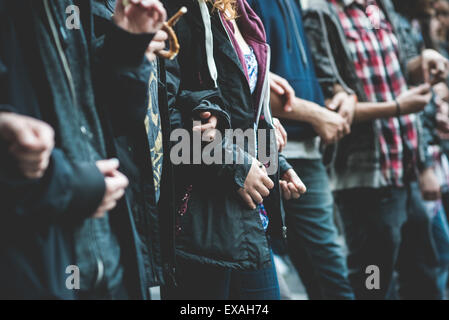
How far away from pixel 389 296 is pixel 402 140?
0.87 meters

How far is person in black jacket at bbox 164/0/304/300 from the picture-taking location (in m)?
1.79

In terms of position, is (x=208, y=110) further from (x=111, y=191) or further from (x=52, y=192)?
(x=52, y=192)

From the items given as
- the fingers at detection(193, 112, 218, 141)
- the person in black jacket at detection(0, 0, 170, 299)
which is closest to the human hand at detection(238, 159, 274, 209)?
the fingers at detection(193, 112, 218, 141)

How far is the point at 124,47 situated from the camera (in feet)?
4.25

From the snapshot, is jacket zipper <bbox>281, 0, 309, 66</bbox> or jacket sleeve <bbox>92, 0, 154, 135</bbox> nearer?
jacket sleeve <bbox>92, 0, 154, 135</bbox>

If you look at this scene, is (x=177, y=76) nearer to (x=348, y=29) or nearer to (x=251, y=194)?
(x=251, y=194)

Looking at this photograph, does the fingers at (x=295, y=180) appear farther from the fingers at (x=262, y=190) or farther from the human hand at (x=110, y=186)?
the human hand at (x=110, y=186)

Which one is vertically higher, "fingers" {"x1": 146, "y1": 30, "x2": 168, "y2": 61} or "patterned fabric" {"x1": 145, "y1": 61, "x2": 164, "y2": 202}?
"fingers" {"x1": 146, "y1": 30, "x2": 168, "y2": 61}

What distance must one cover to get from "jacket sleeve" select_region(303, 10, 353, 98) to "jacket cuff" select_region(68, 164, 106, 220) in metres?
1.91

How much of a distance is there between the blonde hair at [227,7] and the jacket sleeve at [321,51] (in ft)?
3.29

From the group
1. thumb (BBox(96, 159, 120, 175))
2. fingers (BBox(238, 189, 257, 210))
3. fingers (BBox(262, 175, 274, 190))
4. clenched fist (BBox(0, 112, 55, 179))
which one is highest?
clenched fist (BBox(0, 112, 55, 179))

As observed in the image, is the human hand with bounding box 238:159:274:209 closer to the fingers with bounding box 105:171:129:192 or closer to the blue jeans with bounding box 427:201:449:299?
the fingers with bounding box 105:171:129:192

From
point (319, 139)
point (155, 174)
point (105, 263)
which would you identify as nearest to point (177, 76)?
point (155, 174)

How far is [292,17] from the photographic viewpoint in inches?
105
